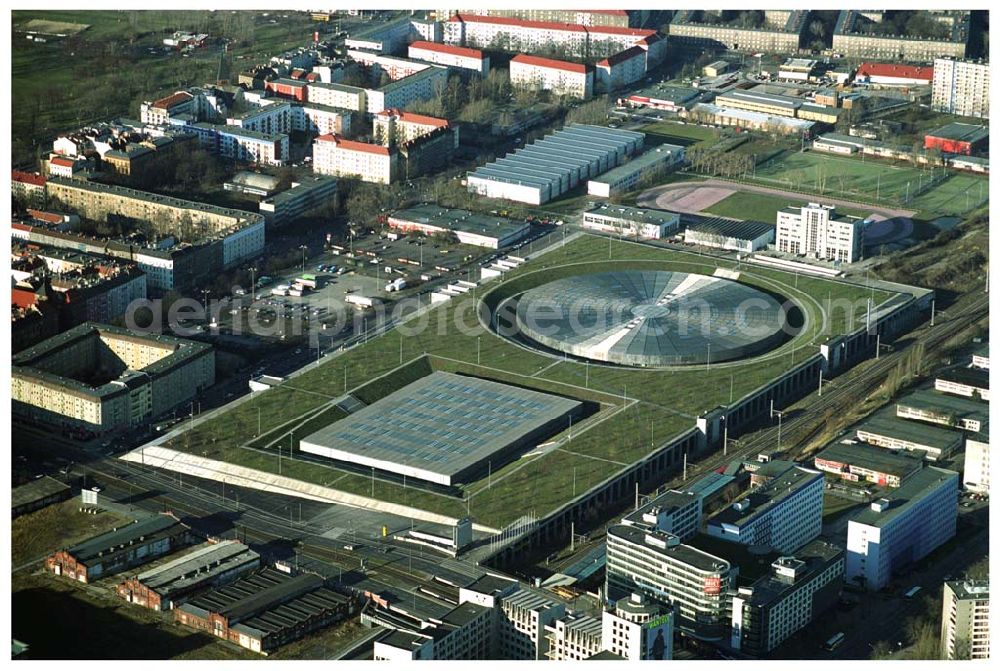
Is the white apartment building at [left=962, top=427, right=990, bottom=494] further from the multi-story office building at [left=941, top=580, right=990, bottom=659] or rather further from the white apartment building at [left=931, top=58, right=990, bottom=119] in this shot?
the white apartment building at [left=931, top=58, right=990, bottom=119]

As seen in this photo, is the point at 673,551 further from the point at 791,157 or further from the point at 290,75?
the point at 290,75

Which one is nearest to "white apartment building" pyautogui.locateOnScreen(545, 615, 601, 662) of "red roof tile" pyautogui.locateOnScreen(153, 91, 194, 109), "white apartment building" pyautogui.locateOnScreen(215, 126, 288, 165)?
"white apartment building" pyautogui.locateOnScreen(215, 126, 288, 165)

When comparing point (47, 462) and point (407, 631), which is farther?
point (47, 462)

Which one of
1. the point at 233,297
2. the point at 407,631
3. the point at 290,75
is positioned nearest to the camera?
the point at 407,631

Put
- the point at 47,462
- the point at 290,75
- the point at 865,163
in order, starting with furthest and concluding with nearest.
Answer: the point at 290,75 → the point at 865,163 → the point at 47,462

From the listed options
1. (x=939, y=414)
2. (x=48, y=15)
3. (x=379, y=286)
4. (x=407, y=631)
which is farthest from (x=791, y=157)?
(x=407, y=631)

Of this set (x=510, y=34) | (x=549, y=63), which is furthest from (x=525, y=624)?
(x=510, y=34)

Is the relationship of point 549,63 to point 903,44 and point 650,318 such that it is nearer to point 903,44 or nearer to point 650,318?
point 903,44
